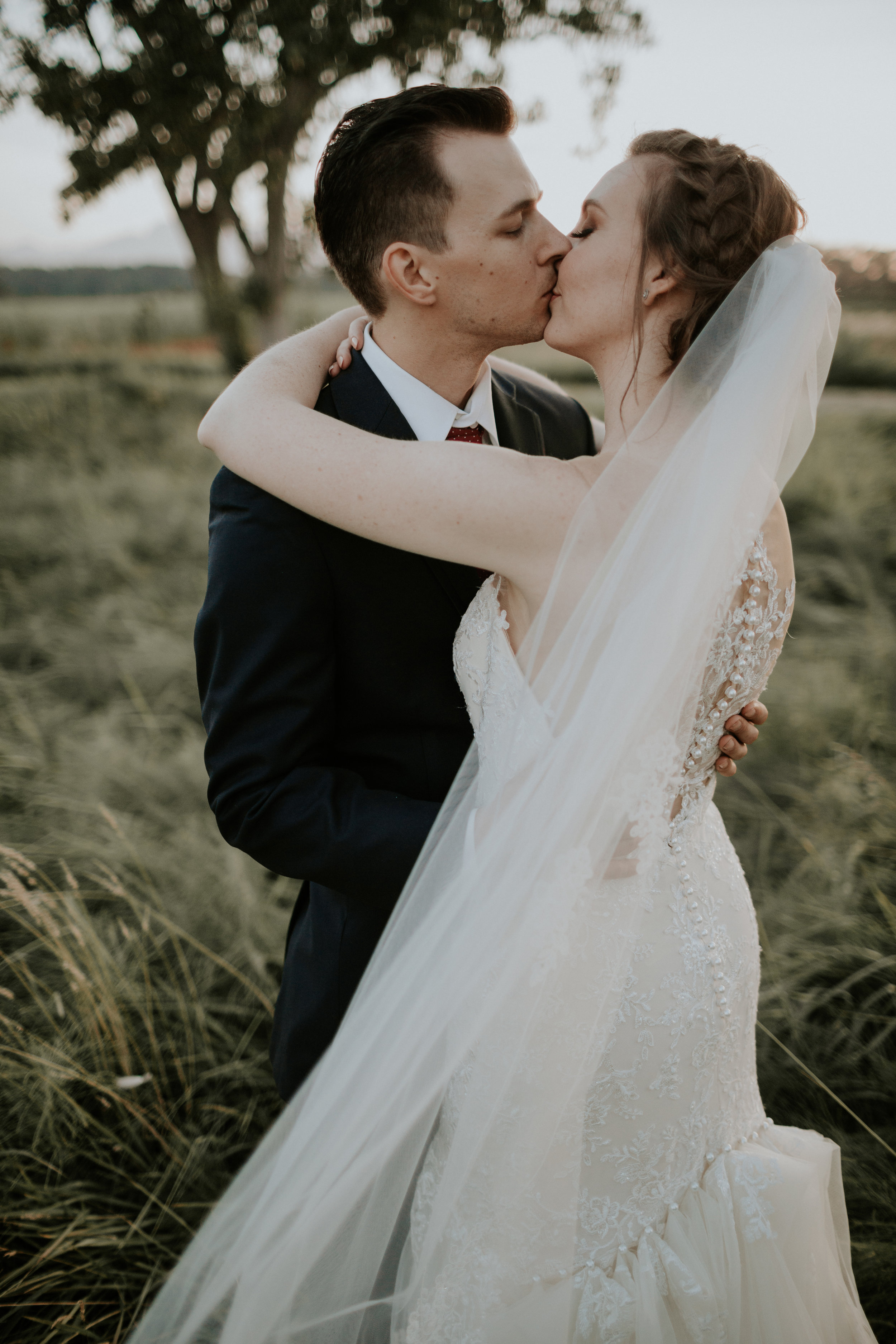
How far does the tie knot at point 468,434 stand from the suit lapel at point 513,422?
85mm

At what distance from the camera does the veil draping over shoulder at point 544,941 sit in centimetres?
141

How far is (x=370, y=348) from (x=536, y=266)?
1.41 ft

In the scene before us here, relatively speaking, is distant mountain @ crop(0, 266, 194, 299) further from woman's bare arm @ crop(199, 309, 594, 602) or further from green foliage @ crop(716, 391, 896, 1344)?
woman's bare arm @ crop(199, 309, 594, 602)

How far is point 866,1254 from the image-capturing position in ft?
6.82

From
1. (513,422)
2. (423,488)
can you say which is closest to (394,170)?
(513,422)

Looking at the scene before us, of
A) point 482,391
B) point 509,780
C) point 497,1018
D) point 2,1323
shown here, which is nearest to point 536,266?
point 482,391

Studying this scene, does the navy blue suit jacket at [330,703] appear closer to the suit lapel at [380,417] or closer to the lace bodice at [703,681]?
the suit lapel at [380,417]

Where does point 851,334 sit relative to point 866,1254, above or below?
above

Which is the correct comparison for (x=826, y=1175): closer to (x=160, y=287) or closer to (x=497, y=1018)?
(x=497, y=1018)

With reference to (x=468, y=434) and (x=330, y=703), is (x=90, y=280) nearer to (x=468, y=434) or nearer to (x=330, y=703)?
(x=468, y=434)

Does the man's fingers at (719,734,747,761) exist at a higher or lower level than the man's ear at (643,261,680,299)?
lower

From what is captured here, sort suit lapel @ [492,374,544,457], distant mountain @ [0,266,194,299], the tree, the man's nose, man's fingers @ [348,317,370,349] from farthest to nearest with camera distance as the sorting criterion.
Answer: distant mountain @ [0,266,194,299]
the tree
suit lapel @ [492,374,544,457]
man's fingers @ [348,317,370,349]
the man's nose

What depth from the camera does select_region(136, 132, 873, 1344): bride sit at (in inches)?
55.9

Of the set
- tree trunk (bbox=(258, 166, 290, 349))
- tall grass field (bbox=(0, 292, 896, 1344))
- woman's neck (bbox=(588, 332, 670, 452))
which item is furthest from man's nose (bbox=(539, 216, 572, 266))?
tree trunk (bbox=(258, 166, 290, 349))
